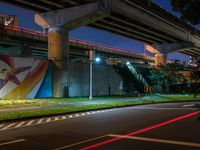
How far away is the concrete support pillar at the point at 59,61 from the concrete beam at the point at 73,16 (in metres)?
1.01

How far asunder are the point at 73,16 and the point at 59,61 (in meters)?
5.42

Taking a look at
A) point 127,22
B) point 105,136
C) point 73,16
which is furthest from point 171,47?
point 105,136

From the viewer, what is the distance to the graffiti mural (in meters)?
37.0

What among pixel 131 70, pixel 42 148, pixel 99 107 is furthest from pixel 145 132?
pixel 131 70

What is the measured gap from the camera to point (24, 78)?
39.1 m

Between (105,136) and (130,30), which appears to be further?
(130,30)

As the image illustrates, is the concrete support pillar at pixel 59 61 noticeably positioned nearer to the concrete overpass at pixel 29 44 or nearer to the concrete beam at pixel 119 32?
the concrete overpass at pixel 29 44

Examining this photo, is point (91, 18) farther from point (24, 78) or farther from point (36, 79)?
point (24, 78)

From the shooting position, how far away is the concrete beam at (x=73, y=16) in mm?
41219

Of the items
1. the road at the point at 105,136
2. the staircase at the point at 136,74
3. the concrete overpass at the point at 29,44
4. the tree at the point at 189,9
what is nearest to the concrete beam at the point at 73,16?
the concrete overpass at the point at 29,44

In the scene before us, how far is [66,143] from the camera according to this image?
11.3 metres

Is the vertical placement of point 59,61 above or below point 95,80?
above

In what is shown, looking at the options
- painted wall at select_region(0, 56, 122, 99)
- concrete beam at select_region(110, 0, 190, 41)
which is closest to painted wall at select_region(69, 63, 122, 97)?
painted wall at select_region(0, 56, 122, 99)

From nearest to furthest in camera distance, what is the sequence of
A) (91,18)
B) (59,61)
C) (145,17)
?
1. (91,18)
2. (59,61)
3. (145,17)
